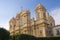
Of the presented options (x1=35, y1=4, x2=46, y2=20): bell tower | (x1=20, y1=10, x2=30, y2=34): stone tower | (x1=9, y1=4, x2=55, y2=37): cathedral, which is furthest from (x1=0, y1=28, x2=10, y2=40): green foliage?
(x1=20, y1=10, x2=30, y2=34): stone tower

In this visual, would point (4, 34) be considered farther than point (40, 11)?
No

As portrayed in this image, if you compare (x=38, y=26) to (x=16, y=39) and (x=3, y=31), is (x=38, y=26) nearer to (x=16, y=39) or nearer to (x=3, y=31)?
(x=16, y=39)

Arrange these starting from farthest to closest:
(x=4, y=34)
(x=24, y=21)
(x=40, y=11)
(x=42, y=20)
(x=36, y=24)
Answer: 1. (x=24, y=21)
2. (x=40, y=11)
3. (x=36, y=24)
4. (x=42, y=20)
5. (x=4, y=34)

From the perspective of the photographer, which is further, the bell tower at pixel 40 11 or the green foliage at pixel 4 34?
the bell tower at pixel 40 11

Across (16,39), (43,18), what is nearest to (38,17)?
(43,18)

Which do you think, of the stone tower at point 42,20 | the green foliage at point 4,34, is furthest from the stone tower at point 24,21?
the green foliage at point 4,34

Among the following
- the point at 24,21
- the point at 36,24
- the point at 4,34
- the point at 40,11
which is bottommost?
the point at 4,34

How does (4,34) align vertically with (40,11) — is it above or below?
below

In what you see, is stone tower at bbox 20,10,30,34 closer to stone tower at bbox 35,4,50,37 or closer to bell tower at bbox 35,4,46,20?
bell tower at bbox 35,4,46,20

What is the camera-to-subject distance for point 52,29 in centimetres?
6022

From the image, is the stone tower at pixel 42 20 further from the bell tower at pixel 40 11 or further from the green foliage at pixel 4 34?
the green foliage at pixel 4 34

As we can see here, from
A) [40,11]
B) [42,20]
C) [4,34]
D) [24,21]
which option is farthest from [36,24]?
[4,34]

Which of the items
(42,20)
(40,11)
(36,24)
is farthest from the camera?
(40,11)

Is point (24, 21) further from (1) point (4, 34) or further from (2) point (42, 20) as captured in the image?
(1) point (4, 34)
